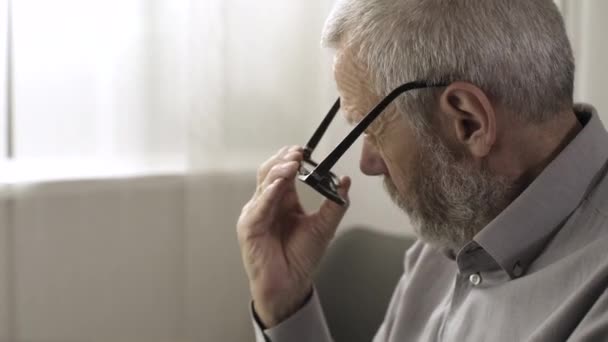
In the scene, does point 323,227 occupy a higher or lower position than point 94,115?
lower

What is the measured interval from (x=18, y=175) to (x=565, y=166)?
1.05m

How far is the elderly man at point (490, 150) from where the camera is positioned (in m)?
0.97

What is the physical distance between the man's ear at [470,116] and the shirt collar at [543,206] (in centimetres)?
9

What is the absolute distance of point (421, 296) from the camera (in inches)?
50.9

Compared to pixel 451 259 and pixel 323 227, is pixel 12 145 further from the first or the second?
pixel 451 259

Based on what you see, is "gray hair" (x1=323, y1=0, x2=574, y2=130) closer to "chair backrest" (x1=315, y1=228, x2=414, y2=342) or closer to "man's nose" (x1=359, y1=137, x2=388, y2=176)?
"man's nose" (x1=359, y1=137, x2=388, y2=176)

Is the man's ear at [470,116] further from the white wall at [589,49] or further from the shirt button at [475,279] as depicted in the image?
the white wall at [589,49]

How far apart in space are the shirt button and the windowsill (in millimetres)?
822

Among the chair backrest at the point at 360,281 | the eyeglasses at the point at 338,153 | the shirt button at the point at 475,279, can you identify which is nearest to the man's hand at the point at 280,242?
the eyeglasses at the point at 338,153

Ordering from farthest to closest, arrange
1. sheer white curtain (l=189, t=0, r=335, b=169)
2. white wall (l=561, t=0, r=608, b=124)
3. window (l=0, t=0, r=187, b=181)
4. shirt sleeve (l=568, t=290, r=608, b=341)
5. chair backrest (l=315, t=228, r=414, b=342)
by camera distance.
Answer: white wall (l=561, t=0, r=608, b=124), chair backrest (l=315, t=228, r=414, b=342), sheer white curtain (l=189, t=0, r=335, b=169), window (l=0, t=0, r=187, b=181), shirt sleeve (l=568, t=290, r=608, b=341)

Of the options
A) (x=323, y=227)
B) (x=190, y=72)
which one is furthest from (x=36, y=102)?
(x=323, y=227)

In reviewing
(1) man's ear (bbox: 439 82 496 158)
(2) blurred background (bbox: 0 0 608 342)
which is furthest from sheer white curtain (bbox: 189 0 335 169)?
(1) man's ear (bbox: 439 82 496 158)

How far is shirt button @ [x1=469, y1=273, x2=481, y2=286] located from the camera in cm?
106

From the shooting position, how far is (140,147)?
166 cm
